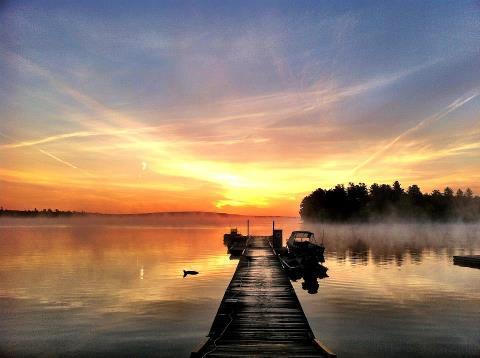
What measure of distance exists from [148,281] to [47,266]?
17.9 m

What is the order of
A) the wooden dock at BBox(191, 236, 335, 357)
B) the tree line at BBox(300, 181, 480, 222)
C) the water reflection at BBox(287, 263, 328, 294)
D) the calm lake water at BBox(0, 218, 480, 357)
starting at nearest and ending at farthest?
the wooden dock at BBox(191, 236, 335, 357), the calm lake water at BBox(0, 218, 480, 357), the water reflection at BBox(287, 263, 328, 294), the tree line at BBox(300, 181, 480, 222)

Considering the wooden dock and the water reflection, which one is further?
the water reflection

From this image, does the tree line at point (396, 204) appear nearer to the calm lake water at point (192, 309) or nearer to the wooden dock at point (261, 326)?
the calm lake water at point (192, 309)

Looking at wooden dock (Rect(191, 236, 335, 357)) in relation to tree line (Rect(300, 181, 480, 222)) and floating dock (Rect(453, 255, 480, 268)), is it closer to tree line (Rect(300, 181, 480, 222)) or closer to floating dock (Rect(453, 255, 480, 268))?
floating dock (Rect(453, 255, 480, 268))

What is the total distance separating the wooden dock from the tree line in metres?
157

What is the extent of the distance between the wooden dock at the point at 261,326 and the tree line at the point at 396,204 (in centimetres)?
15670

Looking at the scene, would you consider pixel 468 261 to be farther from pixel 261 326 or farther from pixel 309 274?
pixel 261 326

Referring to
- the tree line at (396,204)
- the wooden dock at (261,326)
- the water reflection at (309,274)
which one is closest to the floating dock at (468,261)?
the water reflection at (309,274)

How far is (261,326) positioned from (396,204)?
170m

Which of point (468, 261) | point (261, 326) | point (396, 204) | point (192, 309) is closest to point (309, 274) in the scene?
point (192, 309)

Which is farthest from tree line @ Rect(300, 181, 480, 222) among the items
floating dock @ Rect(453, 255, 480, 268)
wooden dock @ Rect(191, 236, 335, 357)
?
wooden dock @ Rect(191, 236, 335, 357)

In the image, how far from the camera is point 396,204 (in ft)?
573

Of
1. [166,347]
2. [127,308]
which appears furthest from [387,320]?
[127,308]

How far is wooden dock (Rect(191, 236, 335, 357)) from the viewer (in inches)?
557
